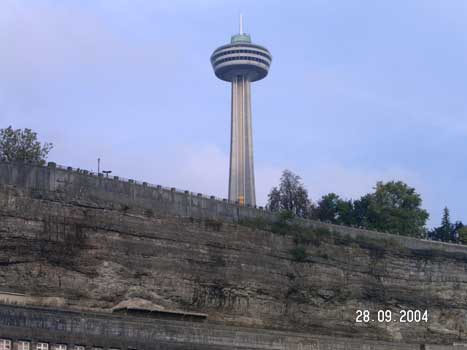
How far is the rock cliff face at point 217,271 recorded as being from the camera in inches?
2333

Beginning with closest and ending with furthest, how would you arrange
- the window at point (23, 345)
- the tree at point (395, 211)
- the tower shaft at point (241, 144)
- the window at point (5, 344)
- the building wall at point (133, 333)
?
the window at point (5, 344), the window at point (23, 345), the building wall at point (133, 333), the tree at point (395, 211), the tower shaft at point (241, 144)

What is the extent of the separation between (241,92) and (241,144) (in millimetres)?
5975

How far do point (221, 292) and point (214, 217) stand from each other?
5.43 meters

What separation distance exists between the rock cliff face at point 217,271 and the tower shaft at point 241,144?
46.8 m

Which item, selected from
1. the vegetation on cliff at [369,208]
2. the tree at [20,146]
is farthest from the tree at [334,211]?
the tree at [20,146]

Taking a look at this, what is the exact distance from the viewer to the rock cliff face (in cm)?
5925

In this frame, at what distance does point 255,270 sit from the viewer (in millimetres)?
70250

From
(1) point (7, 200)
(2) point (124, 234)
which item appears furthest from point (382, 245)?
(1) point (7, 200)

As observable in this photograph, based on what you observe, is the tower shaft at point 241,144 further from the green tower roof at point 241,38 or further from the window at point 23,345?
the window at point 23,345

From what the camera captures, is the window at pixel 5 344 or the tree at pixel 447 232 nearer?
the window at pixel 5 344

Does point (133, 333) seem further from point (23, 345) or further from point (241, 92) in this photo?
point (241, 92)

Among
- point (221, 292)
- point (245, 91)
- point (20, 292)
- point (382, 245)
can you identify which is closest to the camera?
point (20, 292)

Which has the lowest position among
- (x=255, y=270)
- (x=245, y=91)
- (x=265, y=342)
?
(x=265, y=342)

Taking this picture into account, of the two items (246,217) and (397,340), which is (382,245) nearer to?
(397,340)
